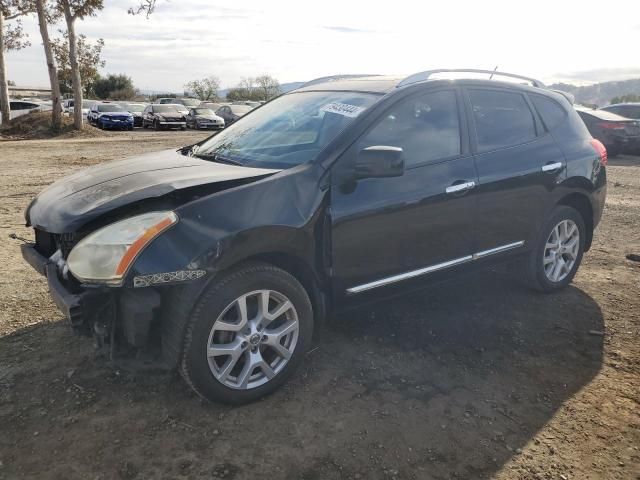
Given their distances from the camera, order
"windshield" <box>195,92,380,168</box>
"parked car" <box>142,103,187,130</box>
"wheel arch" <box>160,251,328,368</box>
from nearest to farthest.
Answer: "wheel arch" <box>160,251,328,368</box> < "windshield" <box>195,92,380,168</box> < "parked car" <box>142,103,187,130</box>

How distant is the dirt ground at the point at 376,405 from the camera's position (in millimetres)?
2516

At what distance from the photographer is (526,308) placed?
433cm

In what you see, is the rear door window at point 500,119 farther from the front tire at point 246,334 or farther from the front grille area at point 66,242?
the front grille area at point 66,242

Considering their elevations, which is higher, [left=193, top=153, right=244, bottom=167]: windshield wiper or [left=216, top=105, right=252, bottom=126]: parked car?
[left=216, top=105, right=252, bottom=126]: parked car

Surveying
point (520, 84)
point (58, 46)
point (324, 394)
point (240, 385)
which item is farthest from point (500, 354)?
point (58, 46)

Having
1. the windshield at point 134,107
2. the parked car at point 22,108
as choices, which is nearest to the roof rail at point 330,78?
the parked car at point 22,108

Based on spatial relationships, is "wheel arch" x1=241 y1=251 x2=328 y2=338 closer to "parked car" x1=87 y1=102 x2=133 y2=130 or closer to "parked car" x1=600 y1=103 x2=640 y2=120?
"parked car" x1=600 y1=103 x2=640 y2=120

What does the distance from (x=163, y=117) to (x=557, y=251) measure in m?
26.2

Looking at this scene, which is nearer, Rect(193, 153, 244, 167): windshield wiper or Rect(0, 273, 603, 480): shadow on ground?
Rect(0, 273, 603, 480): shadow on ground

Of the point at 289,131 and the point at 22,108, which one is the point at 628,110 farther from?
the point at 22,108

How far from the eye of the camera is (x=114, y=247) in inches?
102

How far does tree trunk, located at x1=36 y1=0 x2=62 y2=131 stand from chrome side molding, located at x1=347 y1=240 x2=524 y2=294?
21602mm

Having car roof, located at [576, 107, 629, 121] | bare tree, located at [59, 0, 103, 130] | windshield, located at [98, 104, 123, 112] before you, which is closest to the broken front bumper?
car roof, located at [576, 107, 629, 121]

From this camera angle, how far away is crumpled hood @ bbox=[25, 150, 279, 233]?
9.09 feet
